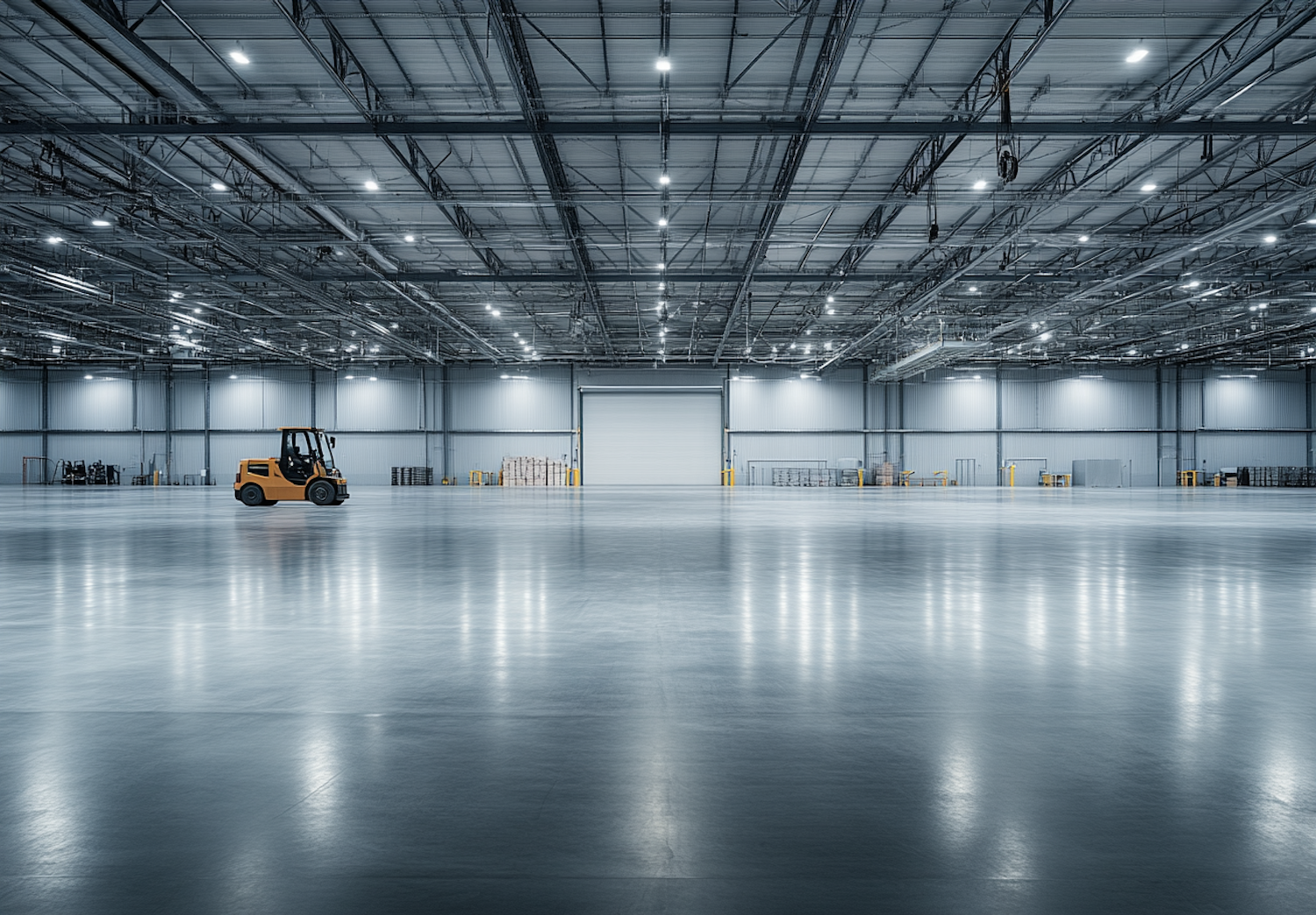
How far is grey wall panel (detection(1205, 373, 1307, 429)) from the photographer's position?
158 feet

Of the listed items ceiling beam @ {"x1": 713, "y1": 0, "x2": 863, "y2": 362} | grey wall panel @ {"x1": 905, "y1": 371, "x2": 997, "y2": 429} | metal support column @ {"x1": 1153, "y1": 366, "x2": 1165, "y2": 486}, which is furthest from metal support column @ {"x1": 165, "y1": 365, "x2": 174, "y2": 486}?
metal support column @ {"x1": 1153, "y1": 366, "x2": 1165, "y2": 486}

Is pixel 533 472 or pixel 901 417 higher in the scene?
pixel 901 417

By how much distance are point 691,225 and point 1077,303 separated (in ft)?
63.9

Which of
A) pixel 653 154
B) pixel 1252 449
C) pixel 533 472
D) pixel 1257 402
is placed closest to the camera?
pixel 653 154

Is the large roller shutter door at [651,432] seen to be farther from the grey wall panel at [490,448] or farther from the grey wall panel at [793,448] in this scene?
the grey wall panel at [490,448]

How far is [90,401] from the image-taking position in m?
48.3

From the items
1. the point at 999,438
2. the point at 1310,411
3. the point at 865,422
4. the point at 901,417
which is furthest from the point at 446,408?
the point at 1310,411

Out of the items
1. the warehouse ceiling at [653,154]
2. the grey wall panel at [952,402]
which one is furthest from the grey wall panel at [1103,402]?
the warehouse ceiling at [653,154]

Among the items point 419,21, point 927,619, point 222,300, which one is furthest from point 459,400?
point 927,619

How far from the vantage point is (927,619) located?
6328 mm

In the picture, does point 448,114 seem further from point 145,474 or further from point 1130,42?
point 145,474

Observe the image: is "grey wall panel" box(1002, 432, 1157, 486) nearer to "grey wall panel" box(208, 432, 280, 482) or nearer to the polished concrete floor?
the polished concrete floor

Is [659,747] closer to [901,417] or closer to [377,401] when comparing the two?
[901,417]

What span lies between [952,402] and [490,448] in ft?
93.7
